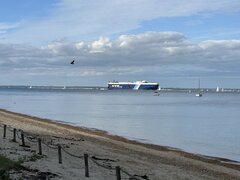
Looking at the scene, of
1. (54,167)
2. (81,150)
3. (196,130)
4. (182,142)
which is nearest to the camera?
(54,167)

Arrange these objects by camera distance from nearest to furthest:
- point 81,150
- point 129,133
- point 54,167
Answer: point 54,167 → point 81,150 → point 129,133

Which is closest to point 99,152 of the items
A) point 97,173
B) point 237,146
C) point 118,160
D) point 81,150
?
point 81,150

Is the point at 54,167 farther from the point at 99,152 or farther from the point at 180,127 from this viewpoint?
the point at 180,127

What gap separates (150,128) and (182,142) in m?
12.6

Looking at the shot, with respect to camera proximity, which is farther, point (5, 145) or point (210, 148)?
point (210, 148)

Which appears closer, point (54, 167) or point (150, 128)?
point (54, 167)

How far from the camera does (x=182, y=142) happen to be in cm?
3891

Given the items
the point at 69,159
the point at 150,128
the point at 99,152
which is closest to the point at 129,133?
the point at 150,128

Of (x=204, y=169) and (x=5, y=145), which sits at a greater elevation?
(x=5, y=145)

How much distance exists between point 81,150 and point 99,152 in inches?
43.2

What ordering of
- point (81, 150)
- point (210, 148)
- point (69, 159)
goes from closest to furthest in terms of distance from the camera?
point (69, 159) < point (81, 150) < point (210, 148)

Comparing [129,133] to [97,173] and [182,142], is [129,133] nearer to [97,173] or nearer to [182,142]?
[182,142]

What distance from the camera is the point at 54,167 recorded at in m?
18.0

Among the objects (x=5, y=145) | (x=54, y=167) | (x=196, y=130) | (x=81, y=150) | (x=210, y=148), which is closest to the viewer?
(x=54, y=167)
